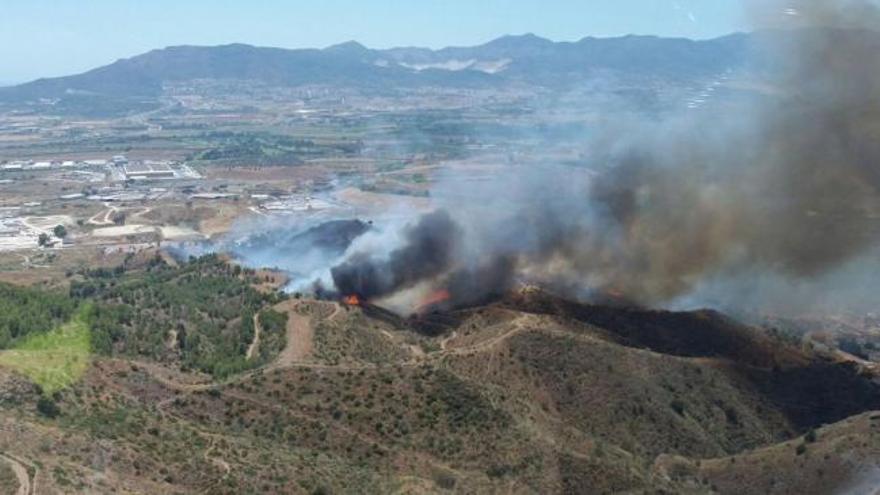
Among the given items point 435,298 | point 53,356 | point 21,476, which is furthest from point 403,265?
point 21,476

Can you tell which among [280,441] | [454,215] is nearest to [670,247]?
[454,215]

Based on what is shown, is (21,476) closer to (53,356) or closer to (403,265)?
(53,356)

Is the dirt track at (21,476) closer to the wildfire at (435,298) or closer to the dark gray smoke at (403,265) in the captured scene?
the wildfire at (435,298)

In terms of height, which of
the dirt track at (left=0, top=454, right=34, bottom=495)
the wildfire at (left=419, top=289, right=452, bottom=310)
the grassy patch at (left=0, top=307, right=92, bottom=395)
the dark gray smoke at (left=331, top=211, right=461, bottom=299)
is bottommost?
the wildfire at (left=419, top=289, right=452, bottom=310)

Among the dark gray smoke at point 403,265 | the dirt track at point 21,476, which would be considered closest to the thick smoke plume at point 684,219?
the dark gray smoke at point 403,265

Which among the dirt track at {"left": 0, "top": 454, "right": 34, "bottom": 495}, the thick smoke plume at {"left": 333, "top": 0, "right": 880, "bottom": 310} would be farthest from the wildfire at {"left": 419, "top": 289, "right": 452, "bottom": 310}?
the dirt track at {"left": 0, "top": 454, "right": 34, "bottom": 495}

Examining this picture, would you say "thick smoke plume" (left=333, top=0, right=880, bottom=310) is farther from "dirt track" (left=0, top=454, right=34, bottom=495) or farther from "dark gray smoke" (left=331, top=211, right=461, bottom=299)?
"dirt track" (left=0, top=454, right=34, bottom=495)
